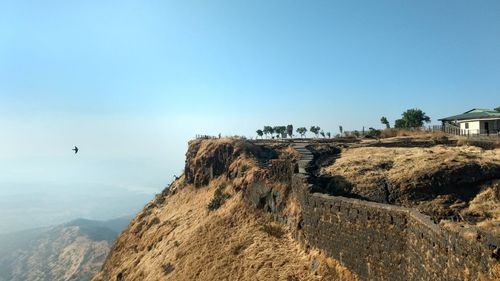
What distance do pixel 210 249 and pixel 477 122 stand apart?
108 feet

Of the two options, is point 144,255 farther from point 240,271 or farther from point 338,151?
point 338,151

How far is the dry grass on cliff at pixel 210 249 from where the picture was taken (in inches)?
816

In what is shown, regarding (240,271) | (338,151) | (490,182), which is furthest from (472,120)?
(240,271)

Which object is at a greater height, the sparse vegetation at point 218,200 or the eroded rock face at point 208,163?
the eroded rock face at point 208,163

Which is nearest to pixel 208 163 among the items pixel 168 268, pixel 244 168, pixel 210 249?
pixel 244 168

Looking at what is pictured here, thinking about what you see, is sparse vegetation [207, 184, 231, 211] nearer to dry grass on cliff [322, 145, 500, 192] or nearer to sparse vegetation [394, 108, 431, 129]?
dry grass on cliff [322, 145, 500, 192]

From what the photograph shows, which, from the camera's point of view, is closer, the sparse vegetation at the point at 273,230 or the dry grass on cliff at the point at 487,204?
the dry grass on cliff at the point at 487,204

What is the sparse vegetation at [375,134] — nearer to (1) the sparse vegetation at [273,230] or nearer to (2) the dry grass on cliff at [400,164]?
(2) the dry grass on cliff at [400,164]

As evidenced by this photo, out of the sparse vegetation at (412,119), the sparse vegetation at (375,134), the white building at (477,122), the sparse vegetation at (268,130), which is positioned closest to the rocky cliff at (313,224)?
the sparse vegetation at (375,134)

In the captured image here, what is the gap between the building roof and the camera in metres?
43.8

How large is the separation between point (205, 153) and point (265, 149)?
20.0 ft

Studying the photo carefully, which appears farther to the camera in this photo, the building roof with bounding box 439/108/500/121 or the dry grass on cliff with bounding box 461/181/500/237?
the building roof with bounding box 439/108/500/121

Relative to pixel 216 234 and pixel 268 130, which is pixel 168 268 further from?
pixel 268 130

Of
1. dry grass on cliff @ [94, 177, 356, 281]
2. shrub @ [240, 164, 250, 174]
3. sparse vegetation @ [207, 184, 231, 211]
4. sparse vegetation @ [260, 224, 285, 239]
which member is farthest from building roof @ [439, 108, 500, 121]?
sparse vegetation @ [260, 224, 285, 239]
